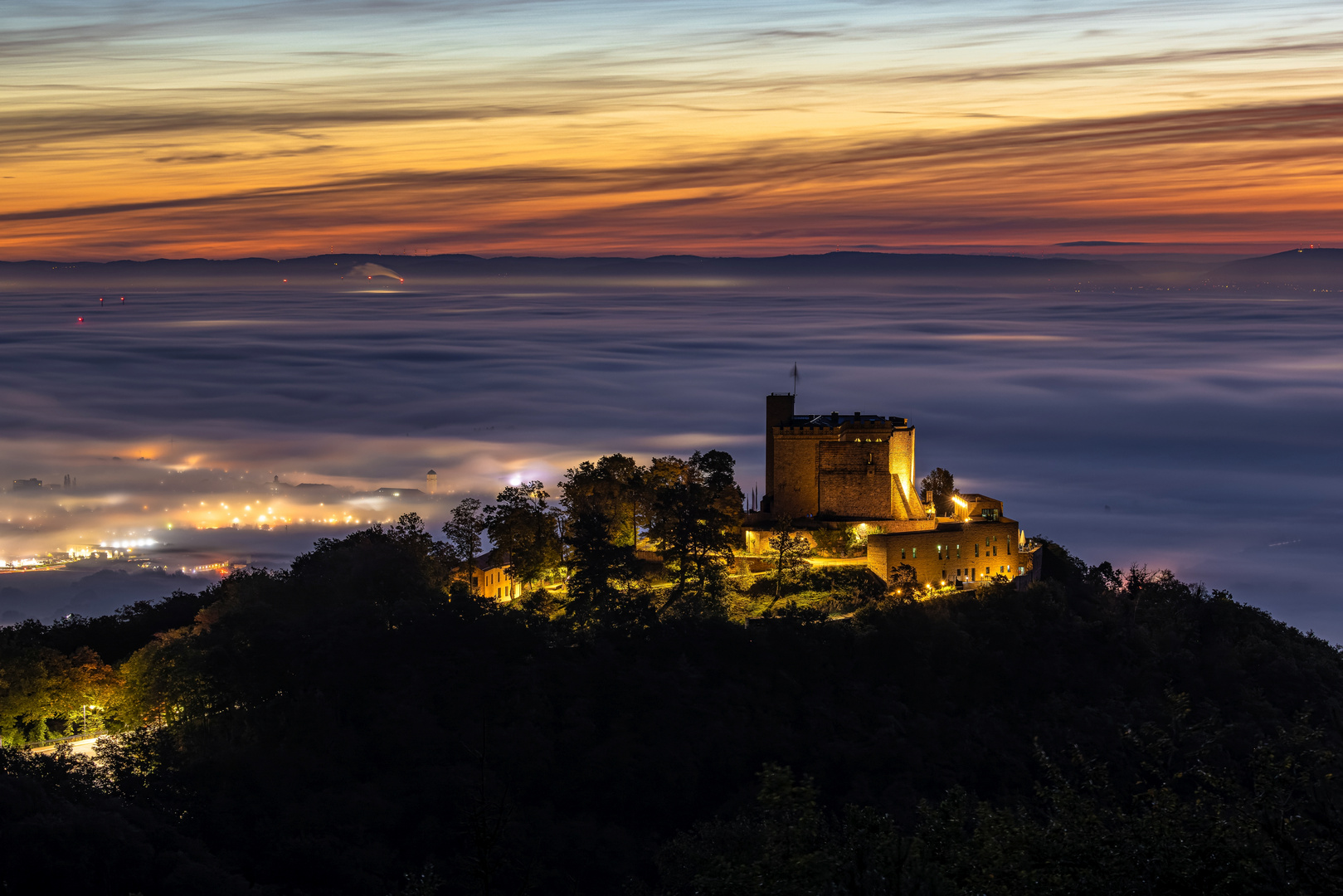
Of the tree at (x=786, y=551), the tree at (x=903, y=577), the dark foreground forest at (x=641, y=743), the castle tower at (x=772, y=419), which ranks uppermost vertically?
the castle tower at (x=772, y=419)

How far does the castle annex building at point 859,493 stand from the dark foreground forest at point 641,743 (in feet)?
9.55

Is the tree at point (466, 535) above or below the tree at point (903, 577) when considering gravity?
above

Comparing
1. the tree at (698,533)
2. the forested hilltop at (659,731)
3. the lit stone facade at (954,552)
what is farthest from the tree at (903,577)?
the tree at (698,533)

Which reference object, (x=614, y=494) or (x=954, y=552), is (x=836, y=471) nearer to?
(x=954, y=552)

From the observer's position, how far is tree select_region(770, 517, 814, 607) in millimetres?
57938

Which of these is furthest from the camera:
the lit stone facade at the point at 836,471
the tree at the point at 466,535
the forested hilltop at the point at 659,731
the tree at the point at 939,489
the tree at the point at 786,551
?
the tree at the point at 939,489

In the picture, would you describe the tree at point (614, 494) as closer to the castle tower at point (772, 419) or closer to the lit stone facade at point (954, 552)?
the castle tower at point (772, 419)

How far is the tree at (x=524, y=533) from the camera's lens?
195ft

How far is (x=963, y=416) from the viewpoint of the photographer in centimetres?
19088

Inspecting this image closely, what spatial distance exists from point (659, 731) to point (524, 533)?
1514 cm

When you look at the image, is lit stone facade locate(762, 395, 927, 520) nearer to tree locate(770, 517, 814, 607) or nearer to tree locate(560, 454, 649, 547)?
tree locate(770, 517, 814, 607)

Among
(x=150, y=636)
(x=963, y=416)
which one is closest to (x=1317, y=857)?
(x=150, y=636)

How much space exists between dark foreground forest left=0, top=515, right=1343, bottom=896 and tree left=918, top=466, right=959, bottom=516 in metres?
7.94

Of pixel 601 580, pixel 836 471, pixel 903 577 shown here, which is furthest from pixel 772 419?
pixel 601 580
